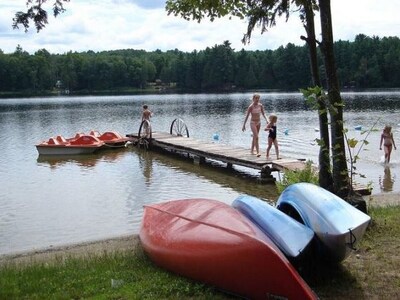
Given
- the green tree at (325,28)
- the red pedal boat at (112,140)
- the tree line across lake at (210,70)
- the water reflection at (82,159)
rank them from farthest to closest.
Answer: the tree line across lake at (210,70)
the red pedal boat at (112,140)
the water reflection at (82,159)
the green tree at (325,28)

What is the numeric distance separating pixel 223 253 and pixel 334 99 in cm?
305

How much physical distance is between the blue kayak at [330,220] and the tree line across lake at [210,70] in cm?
10943

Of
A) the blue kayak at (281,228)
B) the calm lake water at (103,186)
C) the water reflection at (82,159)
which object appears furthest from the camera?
the water reflection at (82,159)

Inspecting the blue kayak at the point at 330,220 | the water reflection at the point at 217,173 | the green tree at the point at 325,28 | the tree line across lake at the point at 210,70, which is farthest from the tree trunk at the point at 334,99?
the tree line across lake at the point at 210,70

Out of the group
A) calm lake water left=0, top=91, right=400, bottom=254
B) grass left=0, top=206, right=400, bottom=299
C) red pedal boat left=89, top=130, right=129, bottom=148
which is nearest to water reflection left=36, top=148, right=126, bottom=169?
calm lake water left=0, top=91, right=400, bottom=254

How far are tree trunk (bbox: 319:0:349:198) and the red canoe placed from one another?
1.94 meters

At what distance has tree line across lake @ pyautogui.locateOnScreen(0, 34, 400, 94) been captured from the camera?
115688 mm

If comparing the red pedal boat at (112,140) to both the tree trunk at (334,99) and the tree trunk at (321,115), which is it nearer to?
the tree trunk at (321,115)

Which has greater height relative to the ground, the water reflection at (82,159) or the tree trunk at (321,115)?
the tree trunk at (321,115)

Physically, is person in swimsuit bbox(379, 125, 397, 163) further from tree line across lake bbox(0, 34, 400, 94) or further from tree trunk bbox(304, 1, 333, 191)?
tree line across lake bbox(0, 34, 400, 94)

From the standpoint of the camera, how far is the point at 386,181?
15.1 metres

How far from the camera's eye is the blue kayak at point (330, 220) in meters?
5.31

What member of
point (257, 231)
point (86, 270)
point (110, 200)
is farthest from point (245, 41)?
point (110, 200)

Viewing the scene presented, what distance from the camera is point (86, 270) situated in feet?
20.6
